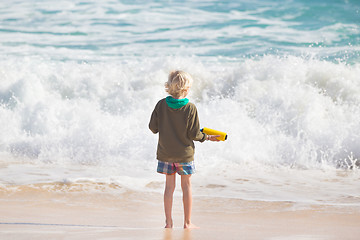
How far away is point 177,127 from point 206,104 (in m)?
5.91

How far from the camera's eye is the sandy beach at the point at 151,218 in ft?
11.4

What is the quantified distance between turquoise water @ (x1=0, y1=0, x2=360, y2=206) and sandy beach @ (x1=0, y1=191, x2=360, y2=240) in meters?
0.33

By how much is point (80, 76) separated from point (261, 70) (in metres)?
3.82

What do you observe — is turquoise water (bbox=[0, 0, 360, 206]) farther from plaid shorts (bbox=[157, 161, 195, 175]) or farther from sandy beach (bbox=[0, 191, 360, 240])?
plaid shorts (bbox=[157, 161, 195, 175])

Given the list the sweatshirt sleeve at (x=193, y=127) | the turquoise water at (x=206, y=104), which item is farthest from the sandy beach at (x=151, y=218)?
the sweatshirt sleeve at (x=193, y=127)

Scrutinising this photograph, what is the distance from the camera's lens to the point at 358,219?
4.27 meters

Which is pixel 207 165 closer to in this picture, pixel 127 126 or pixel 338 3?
pixel 127 126

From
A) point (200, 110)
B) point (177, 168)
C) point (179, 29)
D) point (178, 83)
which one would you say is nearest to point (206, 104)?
point (200, 110)

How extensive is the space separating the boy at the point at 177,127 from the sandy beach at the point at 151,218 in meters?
0.47

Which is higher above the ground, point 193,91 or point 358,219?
point 193,91

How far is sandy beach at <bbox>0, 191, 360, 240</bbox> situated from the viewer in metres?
3.46

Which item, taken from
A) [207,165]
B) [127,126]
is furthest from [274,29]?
[207,165]

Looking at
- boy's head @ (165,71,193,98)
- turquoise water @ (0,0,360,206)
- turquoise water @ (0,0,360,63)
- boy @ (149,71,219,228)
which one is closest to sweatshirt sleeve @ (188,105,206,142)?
boy @ (149,71,219,228)

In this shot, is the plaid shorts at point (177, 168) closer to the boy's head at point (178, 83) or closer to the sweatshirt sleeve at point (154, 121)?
the sweatshirt sleeve at point (154, 121)
